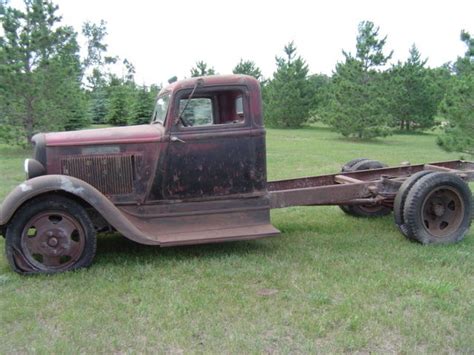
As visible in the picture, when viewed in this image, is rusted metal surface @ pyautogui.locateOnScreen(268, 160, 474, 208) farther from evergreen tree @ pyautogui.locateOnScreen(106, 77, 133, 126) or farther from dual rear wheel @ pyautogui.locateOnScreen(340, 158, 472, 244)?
evergreen tree @ pyautogui.locateOnScreen(106, 77, 133, 126)

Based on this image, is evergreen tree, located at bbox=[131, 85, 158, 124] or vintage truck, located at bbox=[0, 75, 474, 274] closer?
vintage truck, located at bbox=[0, 75, 474, 274]

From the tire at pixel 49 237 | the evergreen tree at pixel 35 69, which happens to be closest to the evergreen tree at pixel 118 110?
the evergreen tree at pixel 35 69

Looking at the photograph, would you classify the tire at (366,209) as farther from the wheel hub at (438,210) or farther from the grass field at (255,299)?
the wheel hub at (438,210)

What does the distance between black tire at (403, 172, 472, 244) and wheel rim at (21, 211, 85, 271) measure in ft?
11.4

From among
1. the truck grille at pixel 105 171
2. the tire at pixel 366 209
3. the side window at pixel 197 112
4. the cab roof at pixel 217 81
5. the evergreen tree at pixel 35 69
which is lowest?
the tire at pixel 366 209

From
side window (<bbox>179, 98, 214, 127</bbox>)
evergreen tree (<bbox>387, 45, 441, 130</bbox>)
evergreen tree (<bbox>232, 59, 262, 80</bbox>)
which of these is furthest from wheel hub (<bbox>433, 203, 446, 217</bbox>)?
evergreen tree (<bbox>232, 59, 262, 80</bbox>)

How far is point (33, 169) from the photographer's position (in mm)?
4875

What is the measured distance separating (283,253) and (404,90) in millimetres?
25046

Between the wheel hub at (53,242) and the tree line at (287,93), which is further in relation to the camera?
the tree line at (287,93)

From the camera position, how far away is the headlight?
4.87m

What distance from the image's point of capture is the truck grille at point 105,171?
16.2ft

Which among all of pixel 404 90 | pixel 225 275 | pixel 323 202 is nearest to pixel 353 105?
pixel 404 90

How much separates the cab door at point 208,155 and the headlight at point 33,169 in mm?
1260

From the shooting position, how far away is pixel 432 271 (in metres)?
4.59
